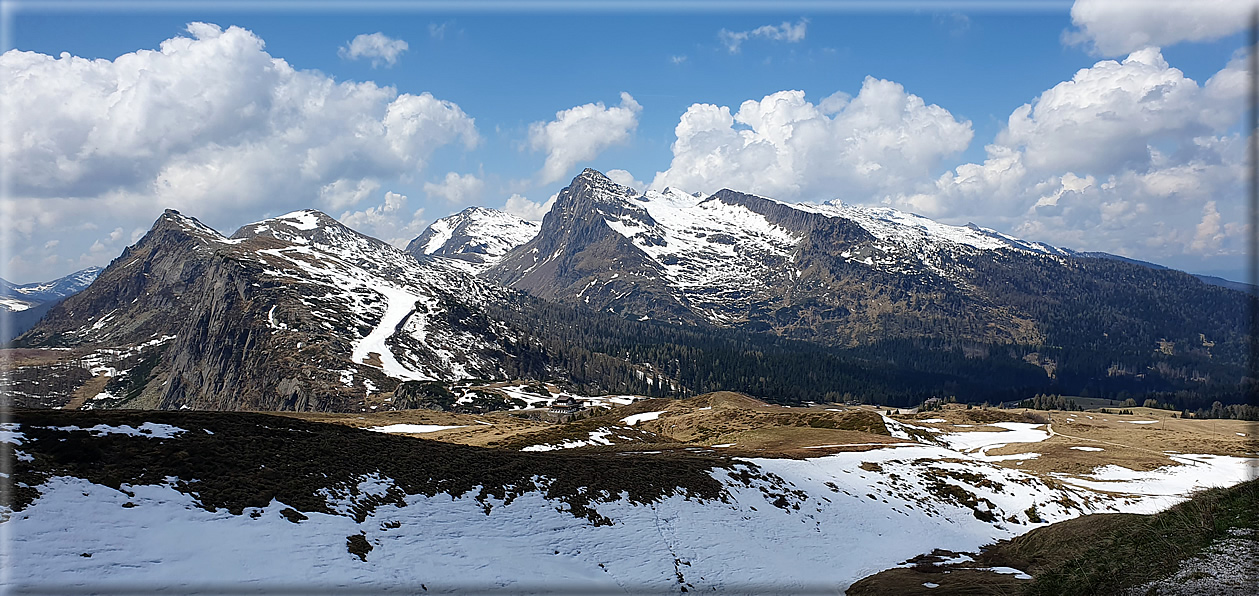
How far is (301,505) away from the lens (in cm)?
2600

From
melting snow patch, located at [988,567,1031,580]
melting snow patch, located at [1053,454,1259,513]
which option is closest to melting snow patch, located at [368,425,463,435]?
melting snow patch, located at [988,567,1031,580]

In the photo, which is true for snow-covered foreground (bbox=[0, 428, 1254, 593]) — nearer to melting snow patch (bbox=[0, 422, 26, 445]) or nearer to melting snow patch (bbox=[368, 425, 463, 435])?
melting snow patch (bbox=[0, 422, 26, 445])

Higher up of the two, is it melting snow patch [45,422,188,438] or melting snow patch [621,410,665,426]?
melting snow patch [45,422,188,438]

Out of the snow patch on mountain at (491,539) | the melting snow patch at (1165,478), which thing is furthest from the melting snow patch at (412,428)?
the melting snow patch at (1165,478)

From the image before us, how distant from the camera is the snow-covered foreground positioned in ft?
65.7

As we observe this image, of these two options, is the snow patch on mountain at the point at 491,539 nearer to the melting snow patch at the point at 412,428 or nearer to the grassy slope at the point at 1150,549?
the grassy slope at the point at 1150,549

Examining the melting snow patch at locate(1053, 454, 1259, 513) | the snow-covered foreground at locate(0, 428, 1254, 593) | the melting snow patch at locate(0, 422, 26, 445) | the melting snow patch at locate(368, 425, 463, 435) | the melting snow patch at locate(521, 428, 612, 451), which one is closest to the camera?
the snow-covered foreground at locate(0, 428, 1254, 593)

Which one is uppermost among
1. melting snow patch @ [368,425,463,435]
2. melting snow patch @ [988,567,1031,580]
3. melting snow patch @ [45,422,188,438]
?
melting snow patch @ [45,422,188,438]

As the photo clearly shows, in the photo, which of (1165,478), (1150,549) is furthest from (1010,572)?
(1165,478)

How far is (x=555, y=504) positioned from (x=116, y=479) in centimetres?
1888

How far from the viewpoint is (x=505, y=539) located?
2831 centimetres

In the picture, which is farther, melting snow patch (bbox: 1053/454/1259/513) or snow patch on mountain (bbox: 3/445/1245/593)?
melting snow patch (bbox: 1053/454/1259/513)

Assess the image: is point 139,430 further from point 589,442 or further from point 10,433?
point 589,442

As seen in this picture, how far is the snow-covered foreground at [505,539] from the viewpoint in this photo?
20016 millimetres
